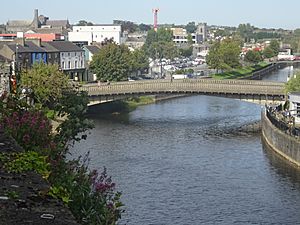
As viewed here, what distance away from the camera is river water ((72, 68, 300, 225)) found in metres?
22.9

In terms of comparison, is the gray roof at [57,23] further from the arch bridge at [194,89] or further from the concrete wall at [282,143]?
the concrete wall at [282,143]

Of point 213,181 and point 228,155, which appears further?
point 228,155

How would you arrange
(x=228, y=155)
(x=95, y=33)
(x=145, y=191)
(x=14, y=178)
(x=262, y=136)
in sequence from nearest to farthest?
(x=14, y=178) < (x=145, y=191) < (x=228, y=155) < (x=262, y=136) < (x=95, y=33)

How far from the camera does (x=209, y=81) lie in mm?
52750

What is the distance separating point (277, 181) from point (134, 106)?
3507 centimetres

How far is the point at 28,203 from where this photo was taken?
21.6 feet

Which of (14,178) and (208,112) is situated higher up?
(14,178)

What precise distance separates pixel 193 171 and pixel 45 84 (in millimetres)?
11884

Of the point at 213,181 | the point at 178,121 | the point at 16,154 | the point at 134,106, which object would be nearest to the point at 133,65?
the point at 134,106

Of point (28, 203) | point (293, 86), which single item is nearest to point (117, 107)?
point (293, 86)

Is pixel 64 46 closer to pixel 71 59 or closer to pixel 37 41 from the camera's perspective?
pixel 71 59

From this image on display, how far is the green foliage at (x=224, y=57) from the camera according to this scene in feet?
291

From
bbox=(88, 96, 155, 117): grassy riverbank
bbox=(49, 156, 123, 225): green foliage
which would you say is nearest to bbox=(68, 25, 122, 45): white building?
bbox=(88, 96, 155, 117): grassy riverbank

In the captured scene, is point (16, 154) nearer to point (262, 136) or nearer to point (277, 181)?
point (277, 181)
